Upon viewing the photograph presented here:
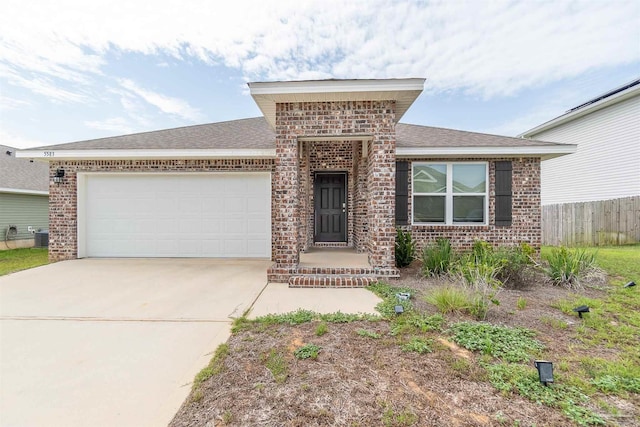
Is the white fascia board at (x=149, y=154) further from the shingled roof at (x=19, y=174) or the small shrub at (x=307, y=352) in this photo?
the shingled roof at (x=19, y=174)

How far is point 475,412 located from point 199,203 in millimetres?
7164

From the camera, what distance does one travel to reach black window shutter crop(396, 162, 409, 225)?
22.8 feet

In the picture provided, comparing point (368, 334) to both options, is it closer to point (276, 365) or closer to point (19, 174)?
point (276, 365)

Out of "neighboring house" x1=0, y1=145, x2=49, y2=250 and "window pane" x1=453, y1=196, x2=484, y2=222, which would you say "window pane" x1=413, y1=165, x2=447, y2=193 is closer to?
"window pane" x1=453, y1=196, x2=484, y2=222

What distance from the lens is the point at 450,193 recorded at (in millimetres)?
6984

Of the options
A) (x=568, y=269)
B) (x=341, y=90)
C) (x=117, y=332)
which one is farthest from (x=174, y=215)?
(x=568, y=269)

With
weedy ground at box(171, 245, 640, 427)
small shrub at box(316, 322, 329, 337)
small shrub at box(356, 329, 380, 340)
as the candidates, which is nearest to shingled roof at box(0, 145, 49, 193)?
weedy ground at box(171, 245, 640, 427)

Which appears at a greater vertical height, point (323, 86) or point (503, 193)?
point (323, 86)

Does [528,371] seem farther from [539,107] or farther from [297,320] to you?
[539,107]

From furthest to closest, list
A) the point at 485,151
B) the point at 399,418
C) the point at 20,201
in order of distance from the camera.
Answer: the point at 20,201 → the point at 485,151 → the point at 399,418

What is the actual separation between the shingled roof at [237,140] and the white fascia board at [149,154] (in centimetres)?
14

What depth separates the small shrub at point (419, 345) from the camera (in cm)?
262

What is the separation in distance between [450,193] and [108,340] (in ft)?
23.2

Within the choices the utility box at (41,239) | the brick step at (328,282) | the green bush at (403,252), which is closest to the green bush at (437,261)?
the green bush at (403,252)
